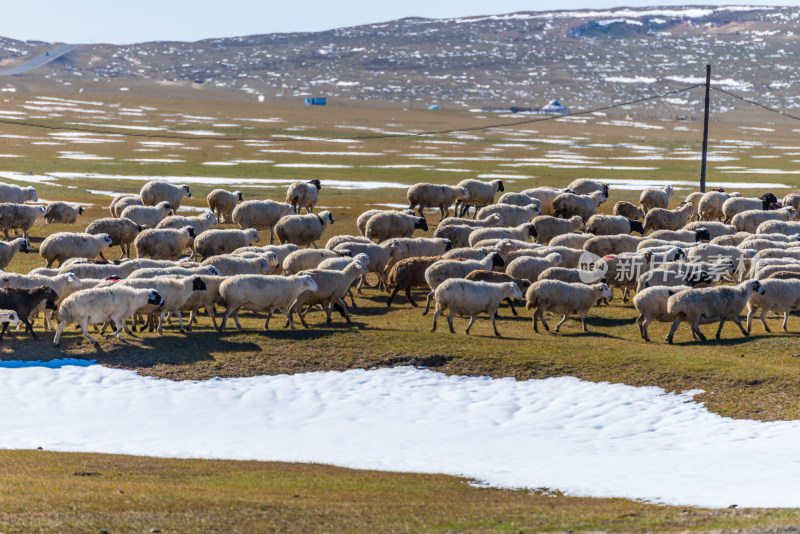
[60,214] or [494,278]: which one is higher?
[494,278]

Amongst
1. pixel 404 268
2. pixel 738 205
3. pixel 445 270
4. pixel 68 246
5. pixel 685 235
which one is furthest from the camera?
pixel 738 205

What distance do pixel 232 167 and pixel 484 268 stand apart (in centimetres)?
4747

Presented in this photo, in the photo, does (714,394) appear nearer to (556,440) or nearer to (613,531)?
(556,440)

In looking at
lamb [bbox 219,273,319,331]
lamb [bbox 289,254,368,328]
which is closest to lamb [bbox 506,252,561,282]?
lamb [bbox 289,254,368,328]

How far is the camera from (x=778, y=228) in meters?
31.1

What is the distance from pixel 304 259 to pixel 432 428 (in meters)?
9.43

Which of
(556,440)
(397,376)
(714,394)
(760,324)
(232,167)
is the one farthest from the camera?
(232,167)

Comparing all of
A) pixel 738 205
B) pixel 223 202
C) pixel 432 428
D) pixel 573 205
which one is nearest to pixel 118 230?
pixel 223 202

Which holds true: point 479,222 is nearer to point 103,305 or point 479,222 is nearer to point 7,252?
point 7,252

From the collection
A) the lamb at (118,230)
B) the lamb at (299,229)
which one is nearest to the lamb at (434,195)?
the lamb at (299,229)

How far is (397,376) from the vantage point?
18516mm

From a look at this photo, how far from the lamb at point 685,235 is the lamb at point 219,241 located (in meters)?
12.6

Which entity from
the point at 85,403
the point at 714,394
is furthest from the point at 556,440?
the point at 85,403

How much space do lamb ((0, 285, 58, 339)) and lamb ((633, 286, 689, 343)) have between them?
1246 centimetres
